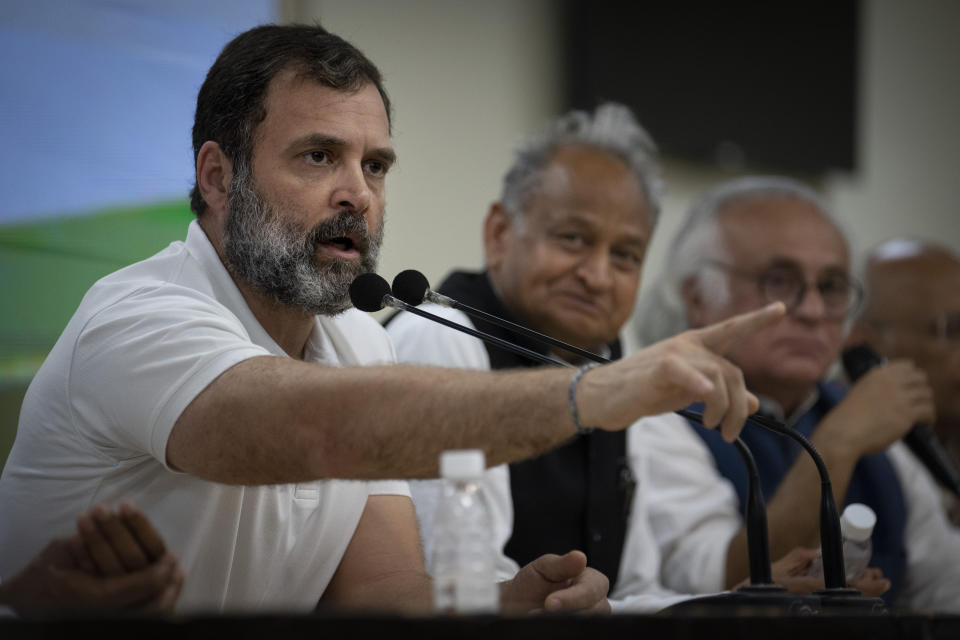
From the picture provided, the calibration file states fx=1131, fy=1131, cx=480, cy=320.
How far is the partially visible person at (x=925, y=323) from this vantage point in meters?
3.29

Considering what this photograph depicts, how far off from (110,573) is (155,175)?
3.68 ft

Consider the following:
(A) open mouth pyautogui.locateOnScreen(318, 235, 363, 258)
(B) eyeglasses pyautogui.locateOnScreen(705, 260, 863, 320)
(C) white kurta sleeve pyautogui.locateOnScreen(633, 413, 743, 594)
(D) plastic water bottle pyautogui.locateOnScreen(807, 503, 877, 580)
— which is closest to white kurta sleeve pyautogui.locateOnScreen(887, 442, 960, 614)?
(B) eyeglasses pyautogui.locateOnScreen(705, 260, 863, 320)

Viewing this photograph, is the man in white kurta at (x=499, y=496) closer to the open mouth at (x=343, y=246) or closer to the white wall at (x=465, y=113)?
the open mouth at (x=343, y=246)

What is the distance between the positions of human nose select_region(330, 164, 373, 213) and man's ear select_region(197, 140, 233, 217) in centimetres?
17

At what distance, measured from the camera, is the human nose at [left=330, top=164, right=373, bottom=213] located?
1694mm

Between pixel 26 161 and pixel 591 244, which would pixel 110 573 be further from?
pixel 591 244

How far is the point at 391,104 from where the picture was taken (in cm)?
190

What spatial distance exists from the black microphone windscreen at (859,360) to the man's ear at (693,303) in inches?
14.4

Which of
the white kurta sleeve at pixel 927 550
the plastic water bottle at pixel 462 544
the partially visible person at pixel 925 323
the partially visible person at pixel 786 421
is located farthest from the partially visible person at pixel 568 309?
the partially visible person at pixel 925 323

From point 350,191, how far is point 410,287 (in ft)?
0.75

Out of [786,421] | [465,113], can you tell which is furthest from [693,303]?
[465,113]

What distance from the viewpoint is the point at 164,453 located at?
137 centimetres

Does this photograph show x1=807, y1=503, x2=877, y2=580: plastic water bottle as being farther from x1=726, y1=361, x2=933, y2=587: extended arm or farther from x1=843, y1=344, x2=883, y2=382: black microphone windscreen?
x1=843, y1=344, x2=883, y2=382: black microphone windscreen

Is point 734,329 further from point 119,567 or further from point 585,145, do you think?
point 585,145
